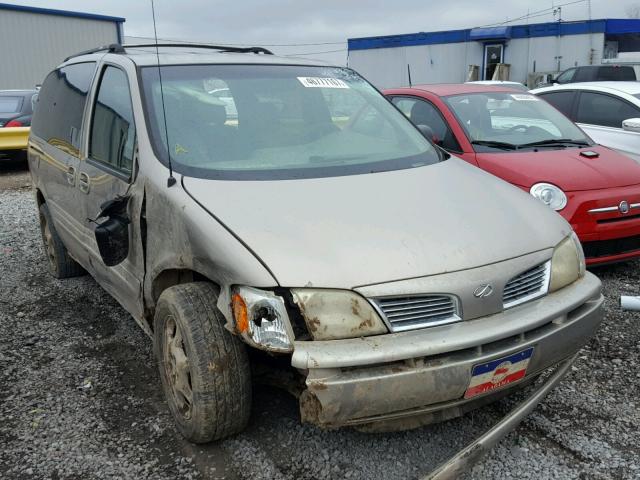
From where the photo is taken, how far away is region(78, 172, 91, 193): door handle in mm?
3707

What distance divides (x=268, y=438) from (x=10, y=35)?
25.2 meters

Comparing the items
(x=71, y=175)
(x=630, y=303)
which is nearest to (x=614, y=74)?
(x=630, y=303)

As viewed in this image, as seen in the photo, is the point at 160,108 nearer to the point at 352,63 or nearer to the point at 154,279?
the point at 154,279

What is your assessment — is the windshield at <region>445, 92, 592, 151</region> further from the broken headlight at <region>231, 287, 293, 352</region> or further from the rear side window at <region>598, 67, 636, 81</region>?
the rear side window at <region>598, 67, 636, 81</region>

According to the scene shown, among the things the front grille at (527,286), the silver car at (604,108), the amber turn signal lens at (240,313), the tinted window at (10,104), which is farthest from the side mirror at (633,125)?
the tinted window at (10,104)

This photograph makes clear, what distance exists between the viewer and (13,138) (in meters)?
11.1

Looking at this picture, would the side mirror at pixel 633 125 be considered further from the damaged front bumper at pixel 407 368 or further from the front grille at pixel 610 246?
the damaged front bumper at pixel 407 368

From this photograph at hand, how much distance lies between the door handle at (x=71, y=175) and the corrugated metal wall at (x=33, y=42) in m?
22.9

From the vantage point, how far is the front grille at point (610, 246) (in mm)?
4859

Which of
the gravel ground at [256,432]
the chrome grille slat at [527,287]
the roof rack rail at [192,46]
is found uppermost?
the roof rack rail at [192,46]

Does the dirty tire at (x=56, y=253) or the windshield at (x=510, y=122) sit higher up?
the windshield at (x=510, y=122)

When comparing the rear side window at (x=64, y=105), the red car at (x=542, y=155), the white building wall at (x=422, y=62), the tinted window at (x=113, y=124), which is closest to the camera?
the tinted window at (x=113, y=124)

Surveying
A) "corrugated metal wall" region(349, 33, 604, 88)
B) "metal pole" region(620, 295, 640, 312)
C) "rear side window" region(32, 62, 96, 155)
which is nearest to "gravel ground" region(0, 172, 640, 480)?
"metal pole" region(620, 295, 640, 312)

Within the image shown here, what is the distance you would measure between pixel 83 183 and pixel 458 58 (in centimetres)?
2718
